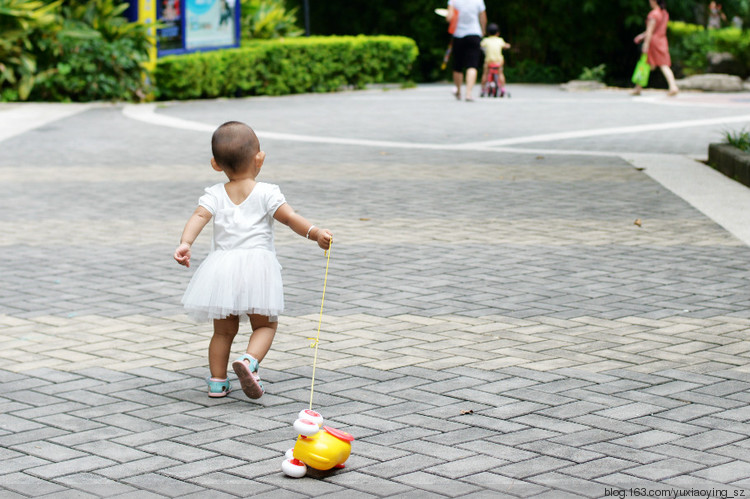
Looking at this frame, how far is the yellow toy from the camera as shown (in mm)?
3594

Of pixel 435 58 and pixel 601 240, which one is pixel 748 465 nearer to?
pixel 601 240

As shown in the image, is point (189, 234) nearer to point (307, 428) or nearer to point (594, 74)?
point (307, 428)

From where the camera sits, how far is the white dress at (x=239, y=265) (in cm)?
441

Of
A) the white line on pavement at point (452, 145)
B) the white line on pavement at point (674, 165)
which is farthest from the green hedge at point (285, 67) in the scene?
the white line on pavement at point (674, 165)

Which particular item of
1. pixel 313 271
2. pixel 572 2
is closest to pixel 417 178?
pixel 313 271

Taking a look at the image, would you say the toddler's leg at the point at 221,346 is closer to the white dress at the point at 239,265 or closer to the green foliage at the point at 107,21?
the white dress at the point at 239,265

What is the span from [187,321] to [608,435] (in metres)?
2.50

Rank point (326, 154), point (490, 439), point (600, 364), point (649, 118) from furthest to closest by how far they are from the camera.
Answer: point (649, 118) < point (326, 154) < point (600, 364) < point (490, 439)

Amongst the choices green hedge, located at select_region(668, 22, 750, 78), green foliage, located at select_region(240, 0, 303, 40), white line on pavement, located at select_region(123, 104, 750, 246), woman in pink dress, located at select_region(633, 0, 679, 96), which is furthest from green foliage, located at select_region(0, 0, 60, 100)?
green hedge, located at select_region(668, 22, 750, 78)

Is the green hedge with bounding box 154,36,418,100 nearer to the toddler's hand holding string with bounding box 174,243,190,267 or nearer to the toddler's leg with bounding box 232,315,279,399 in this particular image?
the toddler's leg with bounding box 232,315,279,399

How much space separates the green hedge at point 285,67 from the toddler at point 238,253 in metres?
15.5

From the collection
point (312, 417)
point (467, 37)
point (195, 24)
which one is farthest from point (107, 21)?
point (312, 417)

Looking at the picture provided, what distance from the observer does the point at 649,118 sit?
16672 mm

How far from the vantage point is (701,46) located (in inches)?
1101
